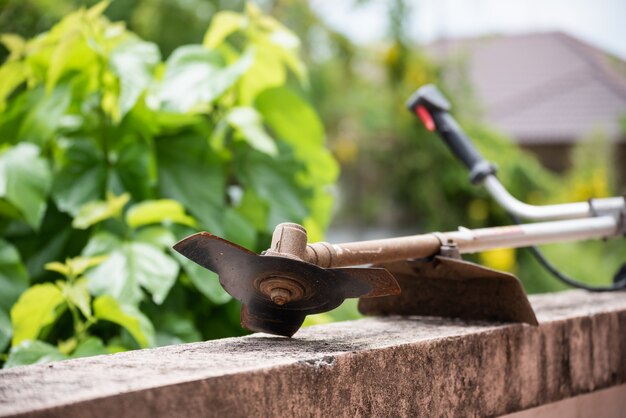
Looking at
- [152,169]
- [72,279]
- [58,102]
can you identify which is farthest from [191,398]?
[58,102]

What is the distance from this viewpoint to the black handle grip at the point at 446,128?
2109 mm

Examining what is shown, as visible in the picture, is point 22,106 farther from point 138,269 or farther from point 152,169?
point 138,269

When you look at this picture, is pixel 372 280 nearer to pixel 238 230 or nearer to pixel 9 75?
pixel 238 230

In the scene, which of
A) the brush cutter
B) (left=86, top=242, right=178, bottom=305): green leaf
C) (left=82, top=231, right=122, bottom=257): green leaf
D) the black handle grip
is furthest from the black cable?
(left=82, top=231, right=122, bottom=257): green leaf

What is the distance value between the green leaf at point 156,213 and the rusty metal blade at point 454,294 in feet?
1.69

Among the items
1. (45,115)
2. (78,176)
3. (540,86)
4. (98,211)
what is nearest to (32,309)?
(98,211)

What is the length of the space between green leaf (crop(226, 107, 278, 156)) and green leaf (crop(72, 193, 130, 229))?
0.34 metres

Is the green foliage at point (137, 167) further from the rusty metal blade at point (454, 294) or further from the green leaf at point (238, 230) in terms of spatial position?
the rusty metal blade at point (454, 294)

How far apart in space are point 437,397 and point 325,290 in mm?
290

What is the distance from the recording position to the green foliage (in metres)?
1.91

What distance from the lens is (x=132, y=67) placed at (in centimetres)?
210

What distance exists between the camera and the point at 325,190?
2.54m

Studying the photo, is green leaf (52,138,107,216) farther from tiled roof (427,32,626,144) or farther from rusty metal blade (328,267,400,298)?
tiled roof (427,32,626,144)

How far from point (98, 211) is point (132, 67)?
15.6 inches
